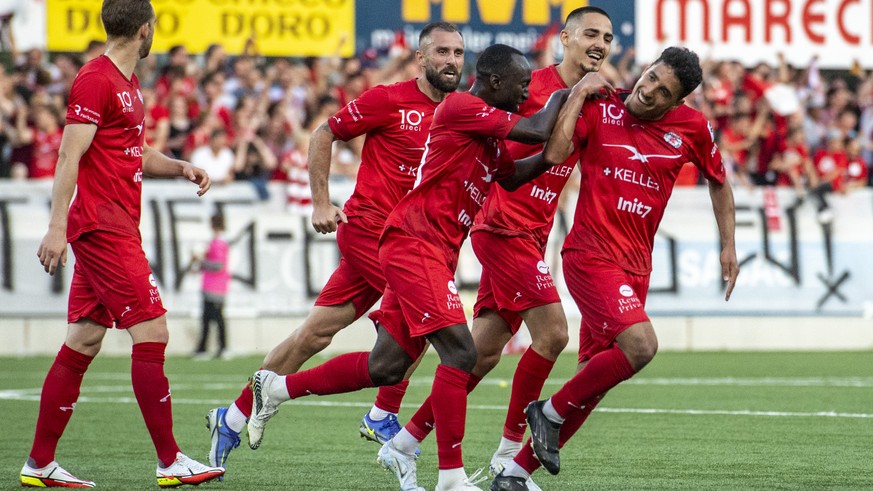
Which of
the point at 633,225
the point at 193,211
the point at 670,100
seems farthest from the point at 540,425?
the point at 193,211

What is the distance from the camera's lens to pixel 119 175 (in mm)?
7227

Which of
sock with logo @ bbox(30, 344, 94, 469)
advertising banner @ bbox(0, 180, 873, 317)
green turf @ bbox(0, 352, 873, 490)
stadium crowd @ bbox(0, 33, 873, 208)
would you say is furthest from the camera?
stadium crowd @ bbox(0, 33, 873, 208)

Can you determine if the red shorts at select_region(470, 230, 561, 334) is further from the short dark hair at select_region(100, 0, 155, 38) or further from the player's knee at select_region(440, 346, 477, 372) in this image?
the short dark hair at select_region(100, 0, 155, 38)

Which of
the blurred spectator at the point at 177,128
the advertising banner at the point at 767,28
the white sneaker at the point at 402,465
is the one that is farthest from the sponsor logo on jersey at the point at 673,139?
the advertising banner at the point at 767,28

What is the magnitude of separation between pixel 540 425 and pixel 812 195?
12.4 meters

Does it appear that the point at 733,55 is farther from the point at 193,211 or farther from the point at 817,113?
the point at 193,211

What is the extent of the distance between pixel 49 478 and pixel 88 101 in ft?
6.49

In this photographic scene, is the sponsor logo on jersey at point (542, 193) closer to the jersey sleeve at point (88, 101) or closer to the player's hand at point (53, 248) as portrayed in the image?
the jersey sleeve at point (88, 101)

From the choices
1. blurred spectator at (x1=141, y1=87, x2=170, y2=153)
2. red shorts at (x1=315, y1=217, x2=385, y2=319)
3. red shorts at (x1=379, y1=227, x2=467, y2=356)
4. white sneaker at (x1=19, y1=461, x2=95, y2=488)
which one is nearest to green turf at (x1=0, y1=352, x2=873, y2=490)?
white sneaker at (x1=19, y1=461, x2=95, y2=488)

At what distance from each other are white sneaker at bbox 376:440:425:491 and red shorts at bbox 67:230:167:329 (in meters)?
1.38

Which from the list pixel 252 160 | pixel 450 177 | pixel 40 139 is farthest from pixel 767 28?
pixel 450 177

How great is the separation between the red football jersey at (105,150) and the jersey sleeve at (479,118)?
5.52 feet

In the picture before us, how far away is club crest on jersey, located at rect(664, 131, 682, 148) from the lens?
7340 millimetres

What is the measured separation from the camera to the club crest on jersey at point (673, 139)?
7.34 m
